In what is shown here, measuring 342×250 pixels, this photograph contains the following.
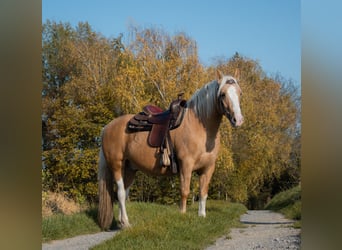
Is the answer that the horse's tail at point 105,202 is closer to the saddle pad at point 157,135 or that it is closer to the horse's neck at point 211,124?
the saddle pad at point 157,135

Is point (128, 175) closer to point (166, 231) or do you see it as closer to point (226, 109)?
point (166, 231)

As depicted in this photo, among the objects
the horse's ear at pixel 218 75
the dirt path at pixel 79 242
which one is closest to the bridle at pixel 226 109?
the horse's ear at pixel 218 75

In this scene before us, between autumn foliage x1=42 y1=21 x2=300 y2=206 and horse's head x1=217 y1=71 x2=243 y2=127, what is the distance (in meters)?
3.11

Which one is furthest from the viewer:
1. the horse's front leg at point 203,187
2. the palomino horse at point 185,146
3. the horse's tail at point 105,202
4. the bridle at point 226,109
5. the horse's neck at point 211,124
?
the horse's tail at point 105,202

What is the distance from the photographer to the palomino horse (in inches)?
139

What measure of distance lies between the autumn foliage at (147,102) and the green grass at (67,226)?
248 cm

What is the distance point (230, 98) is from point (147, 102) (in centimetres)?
364

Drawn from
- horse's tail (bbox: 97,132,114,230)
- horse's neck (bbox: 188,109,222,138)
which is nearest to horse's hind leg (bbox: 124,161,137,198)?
horse's tail (bbox: 97,132,114,230)

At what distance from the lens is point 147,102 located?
271 inches

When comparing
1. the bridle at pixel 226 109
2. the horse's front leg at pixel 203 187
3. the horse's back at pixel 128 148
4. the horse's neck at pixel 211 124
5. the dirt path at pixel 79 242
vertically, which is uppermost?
the bridle at pixel 226 109

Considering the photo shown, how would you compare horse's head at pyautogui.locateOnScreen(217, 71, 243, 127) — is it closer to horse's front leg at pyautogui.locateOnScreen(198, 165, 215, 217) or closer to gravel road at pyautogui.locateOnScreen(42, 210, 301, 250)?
horse's front leg at pyautogui.locateOnScreen(198, 165, 215, 217)

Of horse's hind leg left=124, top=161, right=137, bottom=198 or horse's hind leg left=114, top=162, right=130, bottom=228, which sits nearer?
horse's hind leg left=114, top=162, right=130, bottom=228

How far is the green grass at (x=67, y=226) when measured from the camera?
4211 mm
